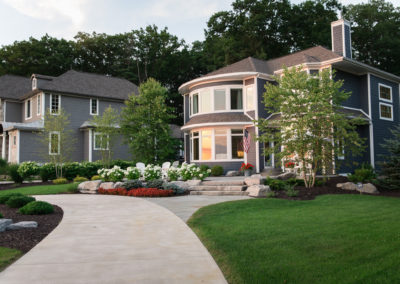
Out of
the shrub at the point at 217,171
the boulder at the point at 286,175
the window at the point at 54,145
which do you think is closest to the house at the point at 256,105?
the shrub at the point at 217,171

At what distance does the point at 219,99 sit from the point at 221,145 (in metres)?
2.68

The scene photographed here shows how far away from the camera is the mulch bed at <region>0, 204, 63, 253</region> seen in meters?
4.83

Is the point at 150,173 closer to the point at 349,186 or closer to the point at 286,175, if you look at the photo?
the point at 286,175

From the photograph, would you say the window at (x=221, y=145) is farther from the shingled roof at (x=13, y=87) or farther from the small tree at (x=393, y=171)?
the shingled roof at (x=13, y=87)

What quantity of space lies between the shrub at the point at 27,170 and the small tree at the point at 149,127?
5.08 metres

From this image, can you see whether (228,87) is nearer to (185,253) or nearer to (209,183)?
(209,183)

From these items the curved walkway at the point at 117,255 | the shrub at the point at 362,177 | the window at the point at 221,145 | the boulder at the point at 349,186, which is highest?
the window at the point at 221,145

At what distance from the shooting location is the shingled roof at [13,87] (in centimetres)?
2602

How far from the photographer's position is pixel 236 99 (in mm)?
18766

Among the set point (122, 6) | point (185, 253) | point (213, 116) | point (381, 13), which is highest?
point (381, 13)

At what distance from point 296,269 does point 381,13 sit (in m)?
40.8

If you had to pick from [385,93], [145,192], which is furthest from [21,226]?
[385,93]

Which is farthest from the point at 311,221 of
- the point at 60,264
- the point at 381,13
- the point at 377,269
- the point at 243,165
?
the point at 381,13

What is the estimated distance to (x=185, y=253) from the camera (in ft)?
14.2
